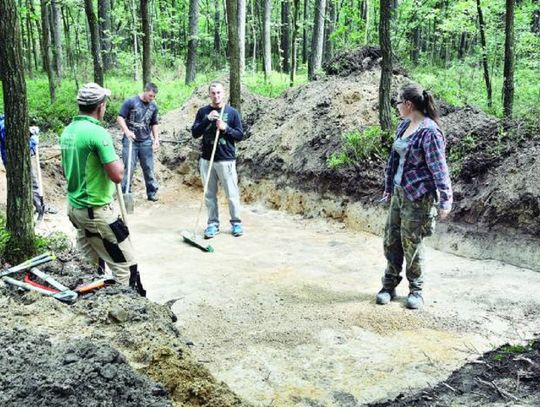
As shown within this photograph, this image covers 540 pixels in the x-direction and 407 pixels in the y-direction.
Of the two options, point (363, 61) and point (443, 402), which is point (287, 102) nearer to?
point (363, 61)

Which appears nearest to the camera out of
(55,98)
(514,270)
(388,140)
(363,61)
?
(514,270)

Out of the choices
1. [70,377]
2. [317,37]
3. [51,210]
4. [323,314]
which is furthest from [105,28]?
[70,377]

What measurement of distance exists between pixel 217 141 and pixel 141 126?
8.71 ft

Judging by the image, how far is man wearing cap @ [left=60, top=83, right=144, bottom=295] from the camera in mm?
4340

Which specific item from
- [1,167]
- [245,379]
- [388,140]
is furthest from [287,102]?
[245,379]

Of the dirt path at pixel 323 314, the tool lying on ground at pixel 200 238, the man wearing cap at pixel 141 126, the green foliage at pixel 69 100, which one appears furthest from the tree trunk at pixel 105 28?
the dirt path at pixel 323 314

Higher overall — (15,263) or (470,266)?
(15,263)

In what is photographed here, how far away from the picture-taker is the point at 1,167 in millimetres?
9727

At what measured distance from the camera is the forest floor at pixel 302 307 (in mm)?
3191

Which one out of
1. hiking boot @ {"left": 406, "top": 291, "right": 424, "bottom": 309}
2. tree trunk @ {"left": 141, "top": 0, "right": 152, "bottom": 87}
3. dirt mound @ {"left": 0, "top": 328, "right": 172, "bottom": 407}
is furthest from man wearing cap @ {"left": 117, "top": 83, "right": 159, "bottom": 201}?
dirt mound @ {"left": 0, "top": 328, "right": 172, "bottom": 407}

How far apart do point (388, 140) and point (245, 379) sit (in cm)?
587

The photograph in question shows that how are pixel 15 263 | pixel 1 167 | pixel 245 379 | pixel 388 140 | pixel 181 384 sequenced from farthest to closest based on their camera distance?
pixel 1 167
pixel 388 140
pixel 15 263
pixel 245 379
pixel 181 384

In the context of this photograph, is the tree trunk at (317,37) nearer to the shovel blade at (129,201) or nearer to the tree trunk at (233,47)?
the tree trunk at (233,47)

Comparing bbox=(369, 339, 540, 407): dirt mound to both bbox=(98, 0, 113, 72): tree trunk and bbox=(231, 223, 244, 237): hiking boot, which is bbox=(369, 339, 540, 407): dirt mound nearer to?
bbox=(231, 223, 244, 237): hiking boot
